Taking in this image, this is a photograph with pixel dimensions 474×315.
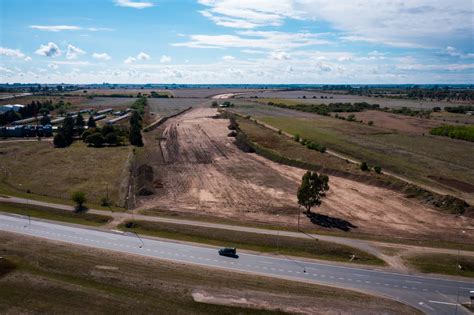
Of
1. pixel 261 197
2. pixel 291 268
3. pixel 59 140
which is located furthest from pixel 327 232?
pixel 59 140

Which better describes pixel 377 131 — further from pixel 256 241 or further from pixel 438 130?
pixel 256 241

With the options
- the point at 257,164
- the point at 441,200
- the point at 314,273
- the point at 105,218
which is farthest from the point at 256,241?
the point at 257,164

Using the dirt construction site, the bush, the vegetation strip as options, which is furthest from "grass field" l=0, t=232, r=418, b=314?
the bush

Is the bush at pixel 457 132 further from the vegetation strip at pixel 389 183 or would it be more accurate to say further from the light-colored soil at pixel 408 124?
the vegetation strip at pixel 389 183

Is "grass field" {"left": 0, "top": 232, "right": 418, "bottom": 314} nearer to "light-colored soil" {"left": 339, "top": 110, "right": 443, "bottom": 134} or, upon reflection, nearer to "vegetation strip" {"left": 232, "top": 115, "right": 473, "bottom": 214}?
"vegetation strip" {"left": 232, "top": 115, "right": 473, "bottom": 214}

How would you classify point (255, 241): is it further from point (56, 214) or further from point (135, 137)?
point (135, 137)

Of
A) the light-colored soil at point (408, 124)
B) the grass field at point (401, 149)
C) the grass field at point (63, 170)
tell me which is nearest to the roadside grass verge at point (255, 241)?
the grass field at point (63, 170)
